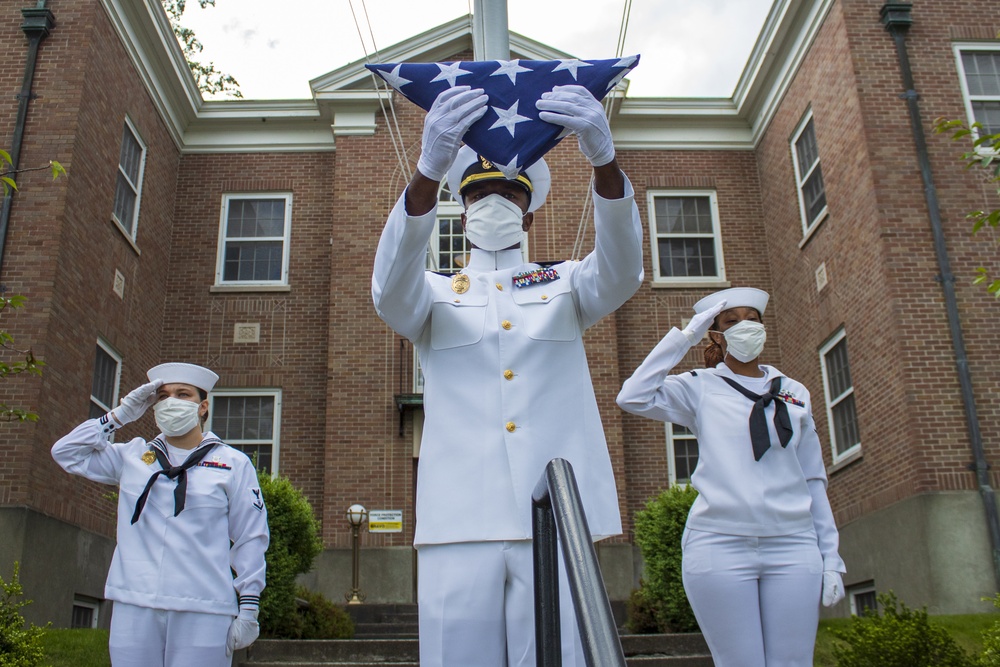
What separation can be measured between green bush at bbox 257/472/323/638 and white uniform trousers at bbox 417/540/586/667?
20.1 feet

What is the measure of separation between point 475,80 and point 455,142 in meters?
0.31

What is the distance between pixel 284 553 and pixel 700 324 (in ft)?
19.9

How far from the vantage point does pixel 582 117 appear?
267cm

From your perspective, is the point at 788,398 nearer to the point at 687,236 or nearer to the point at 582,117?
the point at 582,117

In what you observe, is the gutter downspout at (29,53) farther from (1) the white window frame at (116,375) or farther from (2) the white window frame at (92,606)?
(2) the white window frame at (92,606)

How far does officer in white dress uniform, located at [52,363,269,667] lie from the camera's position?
4.09 metres

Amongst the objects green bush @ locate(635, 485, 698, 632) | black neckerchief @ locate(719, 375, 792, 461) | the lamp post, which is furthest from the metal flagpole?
the lamp post

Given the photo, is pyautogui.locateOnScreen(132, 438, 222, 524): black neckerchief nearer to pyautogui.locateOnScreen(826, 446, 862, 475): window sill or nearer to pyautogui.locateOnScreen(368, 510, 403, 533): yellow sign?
pyautogui.locateOnScreen(368, 510, 403, 533): yellow sign

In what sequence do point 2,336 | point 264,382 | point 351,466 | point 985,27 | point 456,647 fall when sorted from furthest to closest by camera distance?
point 264,382, point 351,466, point 985,27, point 2,336, point 456,647

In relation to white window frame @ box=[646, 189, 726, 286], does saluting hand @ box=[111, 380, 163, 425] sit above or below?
below

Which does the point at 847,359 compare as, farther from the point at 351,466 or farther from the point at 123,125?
the point at 123,125

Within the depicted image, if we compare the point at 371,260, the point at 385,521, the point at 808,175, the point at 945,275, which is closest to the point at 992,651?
the point at 945,275

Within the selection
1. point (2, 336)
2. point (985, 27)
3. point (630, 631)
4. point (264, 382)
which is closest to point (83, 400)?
point (264, 382)

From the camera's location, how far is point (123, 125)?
45.1 feet
